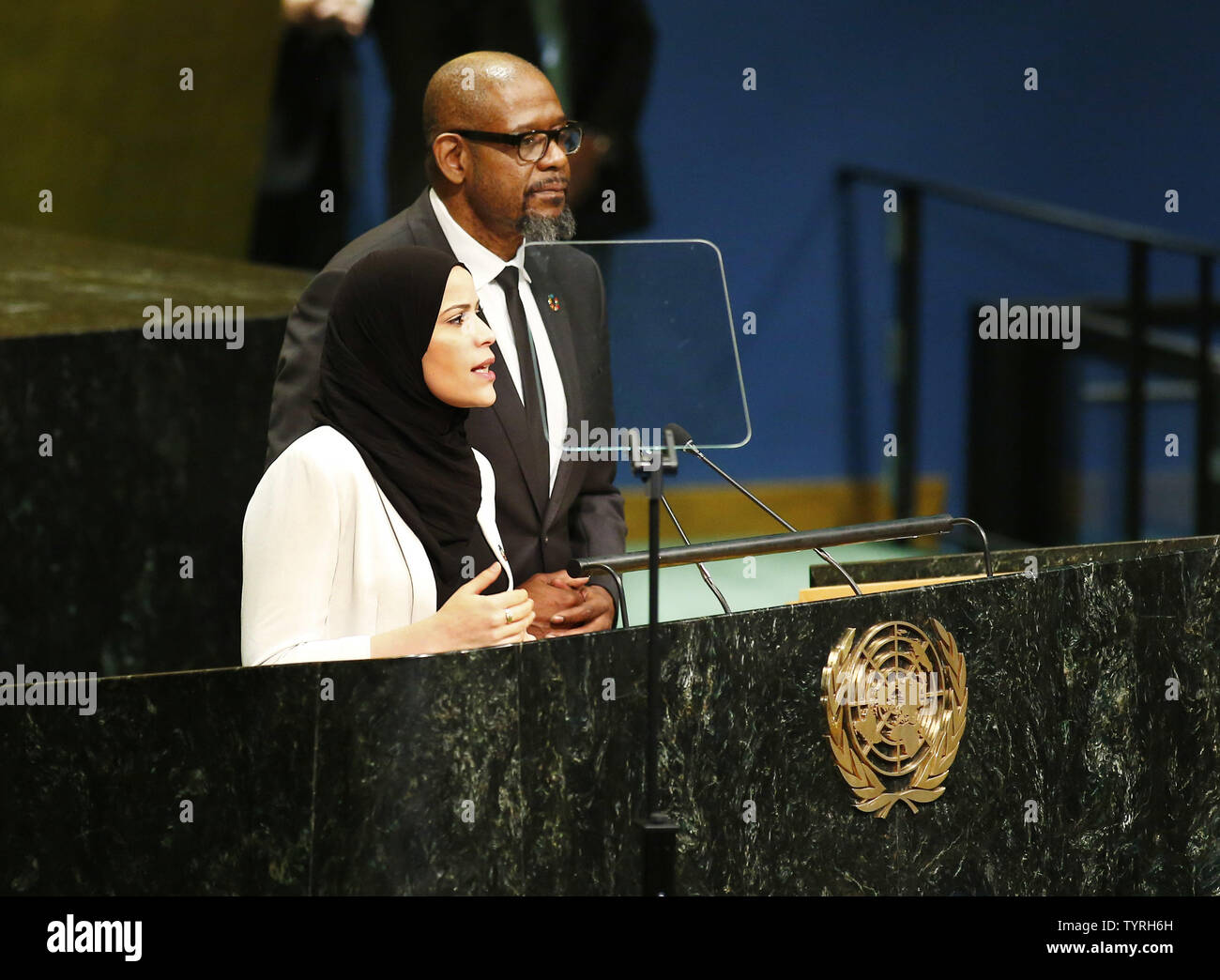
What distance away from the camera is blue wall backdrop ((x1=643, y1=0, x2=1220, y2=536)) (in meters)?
5.88

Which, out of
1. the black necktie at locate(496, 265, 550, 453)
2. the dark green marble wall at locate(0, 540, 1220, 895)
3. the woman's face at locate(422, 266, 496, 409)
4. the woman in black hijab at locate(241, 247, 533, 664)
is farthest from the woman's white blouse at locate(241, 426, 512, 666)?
the black necktie at locate(496, 265, 550, 453)

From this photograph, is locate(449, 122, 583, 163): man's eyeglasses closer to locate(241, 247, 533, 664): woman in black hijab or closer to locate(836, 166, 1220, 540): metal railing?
locate(241, 247, 533, 664): woman in black hijab

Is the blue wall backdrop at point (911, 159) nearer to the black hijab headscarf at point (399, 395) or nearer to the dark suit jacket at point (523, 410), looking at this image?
the dark suit jacket at point (523, 410)

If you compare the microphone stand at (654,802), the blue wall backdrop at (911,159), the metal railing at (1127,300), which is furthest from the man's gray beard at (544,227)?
the metal railing at (1127,300)

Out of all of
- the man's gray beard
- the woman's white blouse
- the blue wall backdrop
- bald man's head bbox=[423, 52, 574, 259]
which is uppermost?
the blue wall backdrop

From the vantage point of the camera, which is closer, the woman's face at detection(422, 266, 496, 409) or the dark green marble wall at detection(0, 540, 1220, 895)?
the dark green marble wall at detection(0, 540, 1220, 895)

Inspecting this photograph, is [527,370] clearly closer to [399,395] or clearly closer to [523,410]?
[523,410]

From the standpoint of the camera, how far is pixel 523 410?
291 cm

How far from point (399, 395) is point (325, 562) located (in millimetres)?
265

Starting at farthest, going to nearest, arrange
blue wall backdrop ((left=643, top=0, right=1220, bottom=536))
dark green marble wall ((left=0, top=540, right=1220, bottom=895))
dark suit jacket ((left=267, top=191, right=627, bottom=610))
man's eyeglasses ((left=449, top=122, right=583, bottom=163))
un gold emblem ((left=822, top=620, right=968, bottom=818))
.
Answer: blue wall backdrop ((left=643, top=0, right=1220, bottom=536))
man's eyeglasses ((left=449, top=122, right=583, bottom=163))
dark suit jacket ((left=267, top=191, right=627, bottom=610))
un gold emblem ((left=822, top=620, right=968, bottom=818))
dark green marble wall ((left=0, top=540, right=1220, bottom=895))

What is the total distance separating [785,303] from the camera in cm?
601

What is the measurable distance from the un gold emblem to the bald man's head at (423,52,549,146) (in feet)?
4.14

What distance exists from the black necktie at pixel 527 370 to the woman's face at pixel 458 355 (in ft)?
1.29

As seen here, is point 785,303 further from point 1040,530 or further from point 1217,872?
point 1217,872
